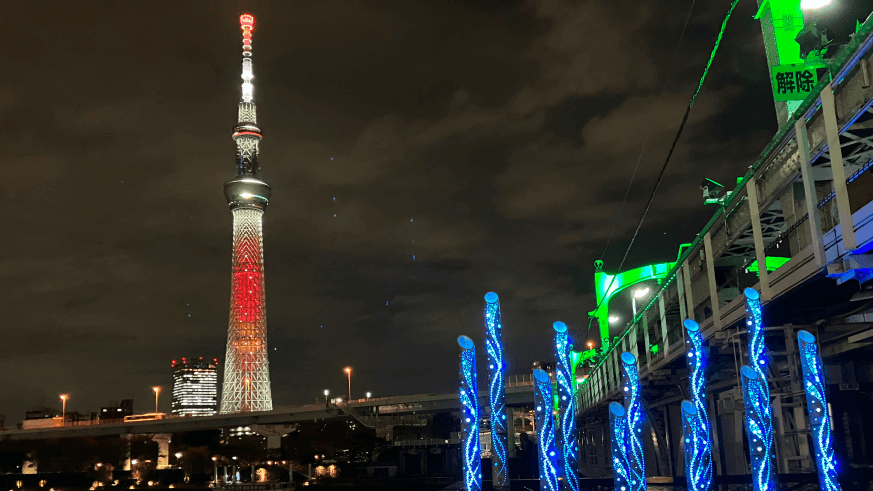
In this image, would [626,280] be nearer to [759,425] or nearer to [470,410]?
[470,410]

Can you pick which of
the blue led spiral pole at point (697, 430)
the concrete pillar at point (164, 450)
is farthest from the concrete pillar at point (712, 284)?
the concrete pillar at point (164, 450)

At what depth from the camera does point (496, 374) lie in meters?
22.1

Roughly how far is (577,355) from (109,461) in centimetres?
9753

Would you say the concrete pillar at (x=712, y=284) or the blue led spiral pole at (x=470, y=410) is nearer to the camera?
the concrete pillar at (x=712, y=284)

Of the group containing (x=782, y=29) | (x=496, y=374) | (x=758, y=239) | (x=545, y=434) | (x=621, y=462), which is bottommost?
(x=621, y=462)

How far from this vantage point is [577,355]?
96125 millimetres

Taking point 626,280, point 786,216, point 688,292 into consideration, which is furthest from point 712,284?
point 626,280

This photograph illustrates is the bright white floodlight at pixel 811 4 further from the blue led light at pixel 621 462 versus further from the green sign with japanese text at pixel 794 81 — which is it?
the blue led light at pixel 621 462

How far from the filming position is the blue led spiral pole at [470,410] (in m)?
23.3

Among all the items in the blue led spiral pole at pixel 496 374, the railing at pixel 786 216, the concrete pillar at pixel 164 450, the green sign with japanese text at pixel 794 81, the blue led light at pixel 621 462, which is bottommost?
the concrete pillar at pixel 164 450

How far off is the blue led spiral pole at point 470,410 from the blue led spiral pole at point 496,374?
80 centimetres

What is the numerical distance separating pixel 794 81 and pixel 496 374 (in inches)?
464

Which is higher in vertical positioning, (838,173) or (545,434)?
(838,173)

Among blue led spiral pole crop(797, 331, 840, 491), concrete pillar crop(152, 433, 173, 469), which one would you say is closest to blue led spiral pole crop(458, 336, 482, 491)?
blue led spiral pole crop(797, 331, 840, 491)
